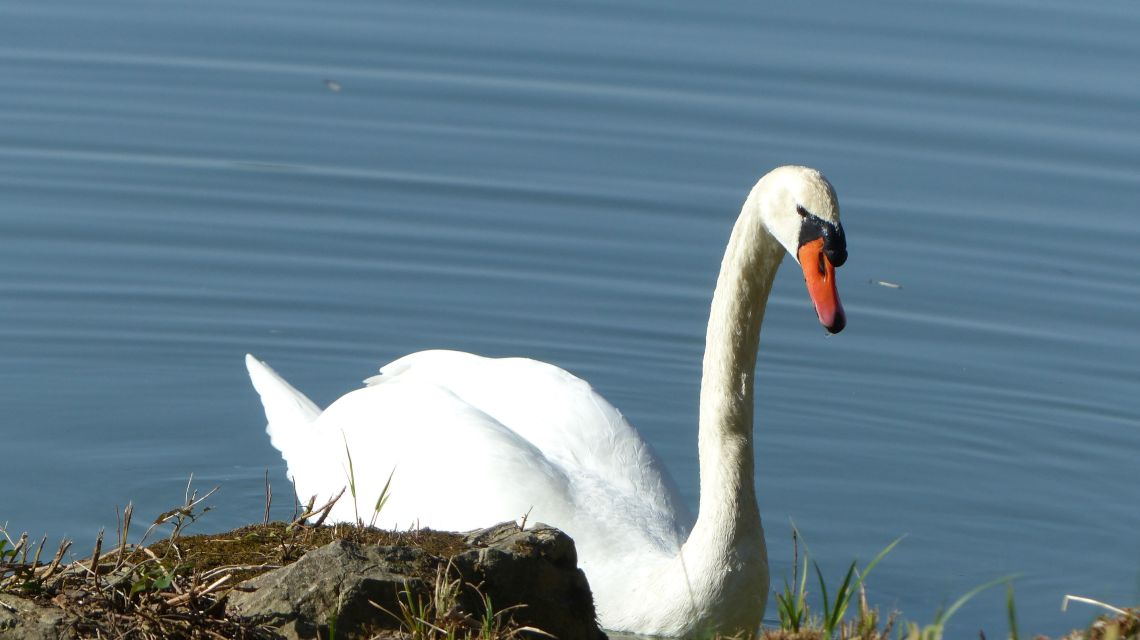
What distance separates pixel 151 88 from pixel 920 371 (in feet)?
18.0

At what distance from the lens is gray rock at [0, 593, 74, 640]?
11.9 ft

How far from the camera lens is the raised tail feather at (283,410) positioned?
24.0 ft

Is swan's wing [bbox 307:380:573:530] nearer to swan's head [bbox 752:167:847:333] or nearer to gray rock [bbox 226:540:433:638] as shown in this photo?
swan's head [bbox 752:167:847:333]

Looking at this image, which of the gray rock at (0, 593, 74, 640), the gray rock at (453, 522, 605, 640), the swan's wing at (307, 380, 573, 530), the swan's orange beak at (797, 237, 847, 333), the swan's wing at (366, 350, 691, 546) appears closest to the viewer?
the gray rock at (0, 593, 74, 640)

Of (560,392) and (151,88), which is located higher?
(151,88)

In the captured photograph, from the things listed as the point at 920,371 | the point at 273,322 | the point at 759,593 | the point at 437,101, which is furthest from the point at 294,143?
the point at 759,593

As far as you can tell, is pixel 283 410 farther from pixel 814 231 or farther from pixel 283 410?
pixel 814 231

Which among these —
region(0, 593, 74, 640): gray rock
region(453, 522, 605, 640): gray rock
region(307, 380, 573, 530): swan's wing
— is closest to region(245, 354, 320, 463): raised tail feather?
region(307, 380, 573, 530): swan's wing

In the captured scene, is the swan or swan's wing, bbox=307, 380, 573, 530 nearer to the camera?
the swan

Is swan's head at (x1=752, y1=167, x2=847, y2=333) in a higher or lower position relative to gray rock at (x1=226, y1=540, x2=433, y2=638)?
higher

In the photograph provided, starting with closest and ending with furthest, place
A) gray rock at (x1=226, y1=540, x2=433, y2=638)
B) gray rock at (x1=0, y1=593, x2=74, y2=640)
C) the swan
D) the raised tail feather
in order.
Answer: gray rock at (x1=0, y1=593, x2=74, y2=640), gray rock at (x1=226, y1=540, x2=433, y2=638), the swan, the raised tail feather

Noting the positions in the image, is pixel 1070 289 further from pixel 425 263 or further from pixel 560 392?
pixel 560 392

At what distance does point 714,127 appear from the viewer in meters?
11.6

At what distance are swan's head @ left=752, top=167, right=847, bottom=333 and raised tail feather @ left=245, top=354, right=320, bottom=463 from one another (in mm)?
2695
